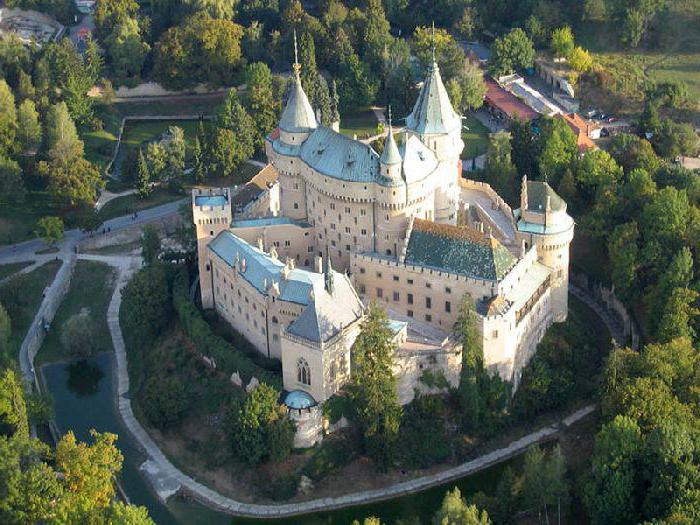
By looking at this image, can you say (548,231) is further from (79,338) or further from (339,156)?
(79,338)

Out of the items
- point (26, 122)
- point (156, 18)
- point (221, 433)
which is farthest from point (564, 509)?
point (156, 18)

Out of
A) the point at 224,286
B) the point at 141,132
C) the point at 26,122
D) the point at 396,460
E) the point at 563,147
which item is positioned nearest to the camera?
the point at 396,460

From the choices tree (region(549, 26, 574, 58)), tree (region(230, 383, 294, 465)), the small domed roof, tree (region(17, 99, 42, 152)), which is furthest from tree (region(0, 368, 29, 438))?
tree (region(549, 26, 574, 58))

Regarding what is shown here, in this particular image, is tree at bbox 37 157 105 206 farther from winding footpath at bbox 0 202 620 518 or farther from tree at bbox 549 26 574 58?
tree at bbox 549 26 574 58

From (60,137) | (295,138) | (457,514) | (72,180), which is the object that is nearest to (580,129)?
(295,138)

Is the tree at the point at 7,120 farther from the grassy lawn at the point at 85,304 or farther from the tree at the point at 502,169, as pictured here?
the tree at the point at 502,169

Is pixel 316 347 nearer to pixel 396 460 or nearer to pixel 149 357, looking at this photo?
pixel 396 460

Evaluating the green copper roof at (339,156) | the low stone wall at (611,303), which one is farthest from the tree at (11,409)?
the low stone wall at (611,303)
